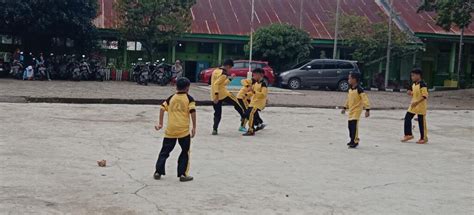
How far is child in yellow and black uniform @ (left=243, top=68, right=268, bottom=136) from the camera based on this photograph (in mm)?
12281

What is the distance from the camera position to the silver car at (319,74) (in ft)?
96.1

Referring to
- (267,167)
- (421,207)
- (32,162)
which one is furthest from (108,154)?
(421,207)

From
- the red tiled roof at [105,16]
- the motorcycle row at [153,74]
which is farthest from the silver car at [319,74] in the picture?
the red tiled roof at [105,16]

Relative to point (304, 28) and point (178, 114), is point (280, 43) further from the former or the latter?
point (178, 114)

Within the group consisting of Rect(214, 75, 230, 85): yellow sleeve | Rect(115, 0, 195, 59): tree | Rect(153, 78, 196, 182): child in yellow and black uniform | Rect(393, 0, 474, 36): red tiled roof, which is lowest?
Rect(153, 78, 196, 182): child in yellow and black uniform

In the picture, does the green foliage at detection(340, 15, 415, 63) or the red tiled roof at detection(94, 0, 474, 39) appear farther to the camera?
the red tiled roof at detection(94, 0, 474, 39)

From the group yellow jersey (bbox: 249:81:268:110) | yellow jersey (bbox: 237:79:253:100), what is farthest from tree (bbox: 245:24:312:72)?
yellow jersey (bbox: 249:81:268:110)

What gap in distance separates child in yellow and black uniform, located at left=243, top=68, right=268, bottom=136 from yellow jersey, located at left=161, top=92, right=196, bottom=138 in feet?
14.9

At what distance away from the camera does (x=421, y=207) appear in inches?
261

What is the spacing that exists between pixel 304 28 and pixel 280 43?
4.15 m

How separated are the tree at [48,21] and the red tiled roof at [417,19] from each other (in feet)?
59.3

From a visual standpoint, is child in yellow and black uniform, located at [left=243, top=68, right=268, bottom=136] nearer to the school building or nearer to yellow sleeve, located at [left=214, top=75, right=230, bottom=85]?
yellow sleeve, located at [left=214, top=75, right=230, bottom=85]

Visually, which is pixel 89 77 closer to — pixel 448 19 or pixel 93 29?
pixel 93 29

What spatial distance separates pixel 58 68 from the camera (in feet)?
89.6
